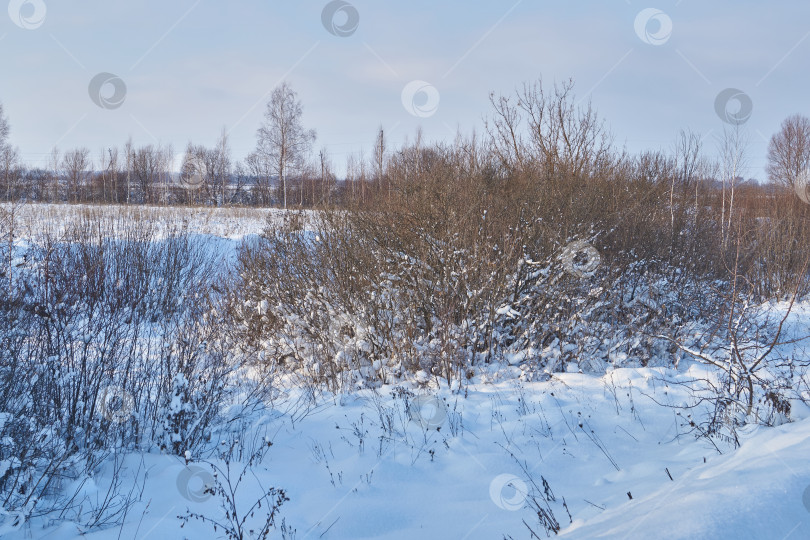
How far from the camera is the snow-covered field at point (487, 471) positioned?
7.87 feet

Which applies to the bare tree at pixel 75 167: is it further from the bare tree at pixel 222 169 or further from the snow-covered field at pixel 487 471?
the snow-covered field at pixel 487 471

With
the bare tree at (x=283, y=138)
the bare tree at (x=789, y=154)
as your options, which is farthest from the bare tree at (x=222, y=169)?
the bare tree at (x=789, y=154)

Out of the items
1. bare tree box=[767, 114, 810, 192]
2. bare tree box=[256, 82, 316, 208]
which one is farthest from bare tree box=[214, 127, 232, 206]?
bare tree box=[767, 114, 810, 192]

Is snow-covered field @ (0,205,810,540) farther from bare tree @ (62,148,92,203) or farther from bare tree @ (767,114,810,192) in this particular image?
bare tree @ (62,148,92,203)

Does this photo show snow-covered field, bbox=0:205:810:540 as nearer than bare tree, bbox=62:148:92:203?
Yes

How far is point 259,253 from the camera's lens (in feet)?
29.0

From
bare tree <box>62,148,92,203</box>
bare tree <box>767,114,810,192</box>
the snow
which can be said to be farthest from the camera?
bare tree <box>62,148,92,203</box>

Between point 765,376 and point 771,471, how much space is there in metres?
4.01

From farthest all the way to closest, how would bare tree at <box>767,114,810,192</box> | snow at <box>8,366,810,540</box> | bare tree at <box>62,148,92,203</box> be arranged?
bare tree at <box>62,148,92,203</box>
bare tree at <box>767,114,810,192</box>
snow at <box>8,366,810,540</box>

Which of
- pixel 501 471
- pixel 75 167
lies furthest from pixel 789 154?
pixel 75 167

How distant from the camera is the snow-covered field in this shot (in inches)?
94.4

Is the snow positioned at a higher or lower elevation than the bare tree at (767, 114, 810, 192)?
lower

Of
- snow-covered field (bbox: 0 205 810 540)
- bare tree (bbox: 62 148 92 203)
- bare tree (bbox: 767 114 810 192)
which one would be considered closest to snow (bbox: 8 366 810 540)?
snow-covered field (bbox: 0 205 810 540)

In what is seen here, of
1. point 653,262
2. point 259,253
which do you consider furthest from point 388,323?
point 653,262
